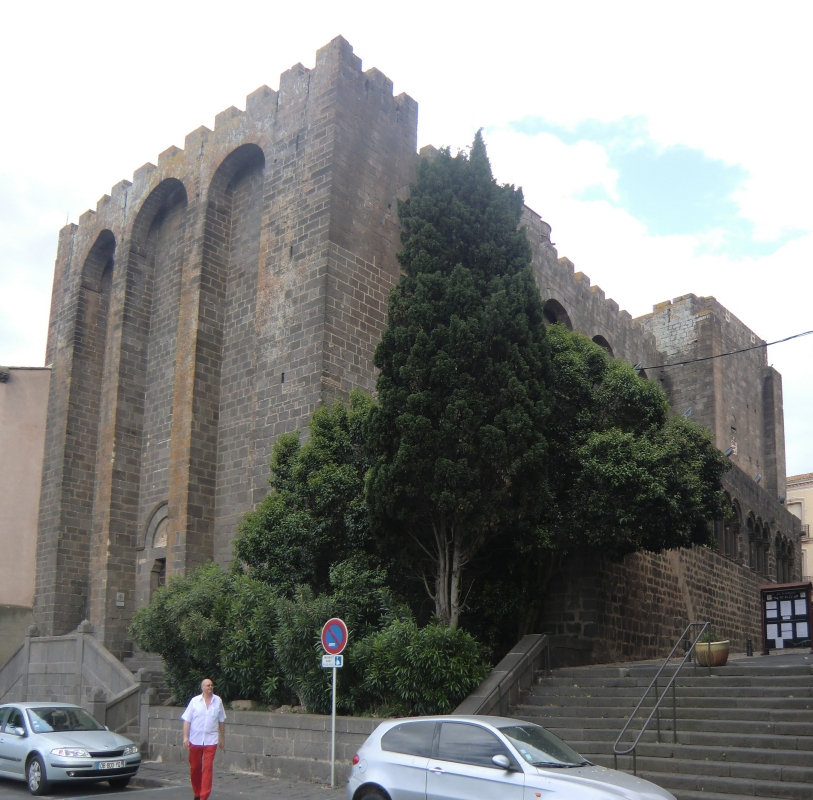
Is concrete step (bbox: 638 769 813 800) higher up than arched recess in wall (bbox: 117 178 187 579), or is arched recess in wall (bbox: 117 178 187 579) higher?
arched recess in wall (bbox: 117 178 187 579)

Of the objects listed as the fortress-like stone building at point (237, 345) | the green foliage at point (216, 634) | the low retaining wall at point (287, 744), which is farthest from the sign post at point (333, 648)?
the fortress-like stone building at point (237, 345)

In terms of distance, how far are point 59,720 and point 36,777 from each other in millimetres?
1197

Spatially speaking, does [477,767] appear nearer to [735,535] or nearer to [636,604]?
[636,604]

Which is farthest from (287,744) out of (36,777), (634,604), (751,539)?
(751,539)

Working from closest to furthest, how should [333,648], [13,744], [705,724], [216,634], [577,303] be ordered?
[705,724] < [333,648] < [13,744] < [216,634] < [577,303]

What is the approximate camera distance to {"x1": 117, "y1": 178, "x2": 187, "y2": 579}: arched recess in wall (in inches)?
968

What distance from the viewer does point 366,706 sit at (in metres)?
13.2

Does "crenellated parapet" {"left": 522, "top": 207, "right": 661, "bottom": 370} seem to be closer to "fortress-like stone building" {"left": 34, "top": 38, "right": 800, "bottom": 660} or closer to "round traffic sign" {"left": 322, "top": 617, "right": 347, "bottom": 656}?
"fortress-like stone building" {"left": 34, "top": 38, "right": 800, "bottom": 660}

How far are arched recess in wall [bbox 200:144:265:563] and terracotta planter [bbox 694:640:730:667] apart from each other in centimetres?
1023

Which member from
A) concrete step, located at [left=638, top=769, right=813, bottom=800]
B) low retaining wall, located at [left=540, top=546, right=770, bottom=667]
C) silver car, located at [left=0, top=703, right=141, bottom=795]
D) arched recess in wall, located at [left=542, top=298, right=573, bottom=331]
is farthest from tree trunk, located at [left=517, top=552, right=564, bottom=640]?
arched recess in wall, located at [left=542, top=298, right=573, bottom=331]

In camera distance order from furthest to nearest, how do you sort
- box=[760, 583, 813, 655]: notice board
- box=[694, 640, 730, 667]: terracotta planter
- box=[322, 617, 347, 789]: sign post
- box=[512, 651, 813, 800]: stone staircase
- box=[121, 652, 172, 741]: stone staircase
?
1. box=[760, 583, 813, 655]: notice board
2. box=[121, 652, 172, 741]: stone staircase
3. box=[694, 640, 730, 667]: terracotta planter
4. box=[322, 617, 347, 789]: sign post
5. box=[512, 651, 813, 800]: stone staircase

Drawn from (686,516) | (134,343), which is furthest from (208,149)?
(686,516)

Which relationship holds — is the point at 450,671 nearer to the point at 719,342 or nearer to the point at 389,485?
the point at 389,485

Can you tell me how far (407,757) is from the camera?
865cm
